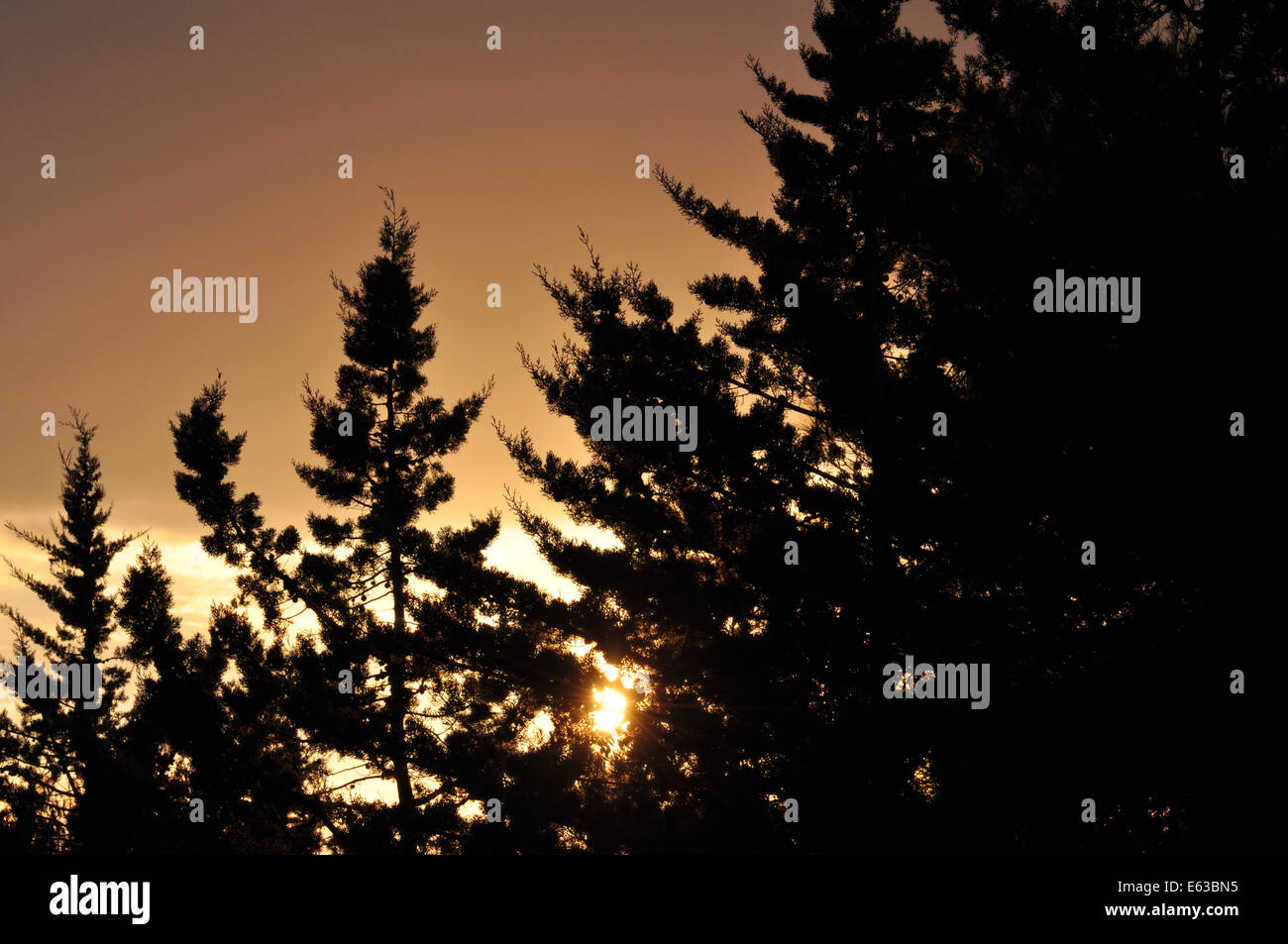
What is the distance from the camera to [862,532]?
10.9 m

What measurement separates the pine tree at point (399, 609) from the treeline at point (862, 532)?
9 centimetres

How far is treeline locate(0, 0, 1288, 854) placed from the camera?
7.39 metres

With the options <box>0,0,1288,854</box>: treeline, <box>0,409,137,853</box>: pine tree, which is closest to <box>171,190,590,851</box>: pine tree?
<box>0,0,1288,854</box>: treeline

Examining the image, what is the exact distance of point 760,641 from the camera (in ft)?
36.1

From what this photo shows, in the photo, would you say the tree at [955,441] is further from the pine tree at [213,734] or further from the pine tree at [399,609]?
the pine tree at [213,734]

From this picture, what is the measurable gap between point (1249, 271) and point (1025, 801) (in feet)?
18.8

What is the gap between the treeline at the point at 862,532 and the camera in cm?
739

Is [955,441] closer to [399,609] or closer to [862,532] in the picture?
[862,532]

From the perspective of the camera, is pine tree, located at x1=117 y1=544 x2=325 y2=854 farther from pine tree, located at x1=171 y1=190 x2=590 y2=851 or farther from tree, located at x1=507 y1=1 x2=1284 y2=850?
tree, located at x1=507 y1=1 x2=1284 y2=850

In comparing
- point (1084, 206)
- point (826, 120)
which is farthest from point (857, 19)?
point (1084, 206)

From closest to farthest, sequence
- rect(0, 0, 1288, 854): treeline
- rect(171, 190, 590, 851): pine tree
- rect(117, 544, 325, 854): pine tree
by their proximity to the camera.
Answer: rect(0, 0, 1288, 854): treeline, rect(171, 190, 590, 851): pine tree, rect(117, 544, 325, 854): pine tree

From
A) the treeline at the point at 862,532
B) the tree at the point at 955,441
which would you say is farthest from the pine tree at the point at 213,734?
the tree at the point at 955,441

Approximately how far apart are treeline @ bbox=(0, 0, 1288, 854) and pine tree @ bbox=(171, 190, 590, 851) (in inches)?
3.6

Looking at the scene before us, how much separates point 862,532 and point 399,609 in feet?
38.2
